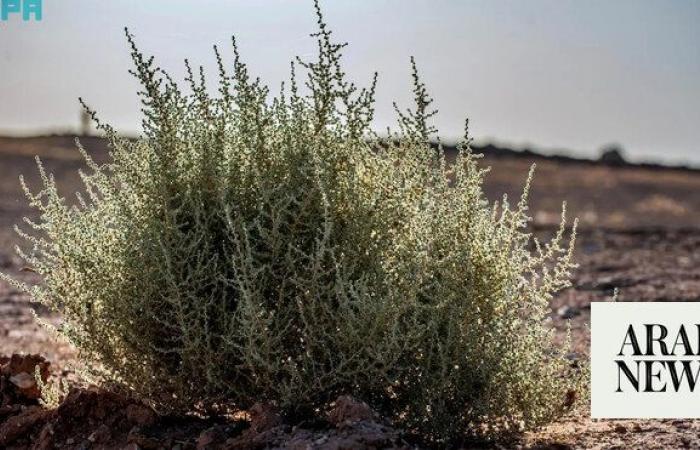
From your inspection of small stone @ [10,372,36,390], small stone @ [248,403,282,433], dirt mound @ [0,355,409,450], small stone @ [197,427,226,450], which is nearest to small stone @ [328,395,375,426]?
dirt mound @ [0,355,409,450]

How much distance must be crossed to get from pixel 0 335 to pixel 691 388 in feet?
16.2

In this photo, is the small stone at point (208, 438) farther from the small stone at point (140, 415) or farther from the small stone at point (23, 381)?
the small stone at point (23, 381)

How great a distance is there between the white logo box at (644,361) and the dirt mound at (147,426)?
1.59 m

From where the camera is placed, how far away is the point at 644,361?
18.8 feet

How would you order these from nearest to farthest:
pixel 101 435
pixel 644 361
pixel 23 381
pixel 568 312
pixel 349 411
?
pixel 349 411 → pixel 101 435 → pixel 23 381 → pixel 644 361 → pixel 568 312

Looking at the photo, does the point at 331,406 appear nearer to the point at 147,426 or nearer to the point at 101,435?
the point at 147,426

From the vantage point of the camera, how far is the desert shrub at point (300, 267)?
15.1ft

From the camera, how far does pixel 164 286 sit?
4.75 metres

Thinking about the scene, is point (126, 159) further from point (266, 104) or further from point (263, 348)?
point (263, 348)

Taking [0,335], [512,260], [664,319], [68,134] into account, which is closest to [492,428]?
[512,260]

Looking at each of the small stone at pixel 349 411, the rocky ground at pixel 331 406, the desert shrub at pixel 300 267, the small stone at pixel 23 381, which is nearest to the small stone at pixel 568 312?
the rocky ground at pixel 331 406

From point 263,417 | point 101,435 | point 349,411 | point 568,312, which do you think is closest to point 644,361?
point 349,411

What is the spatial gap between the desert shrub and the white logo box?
0.61 m

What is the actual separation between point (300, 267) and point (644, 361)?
205 centimetres
